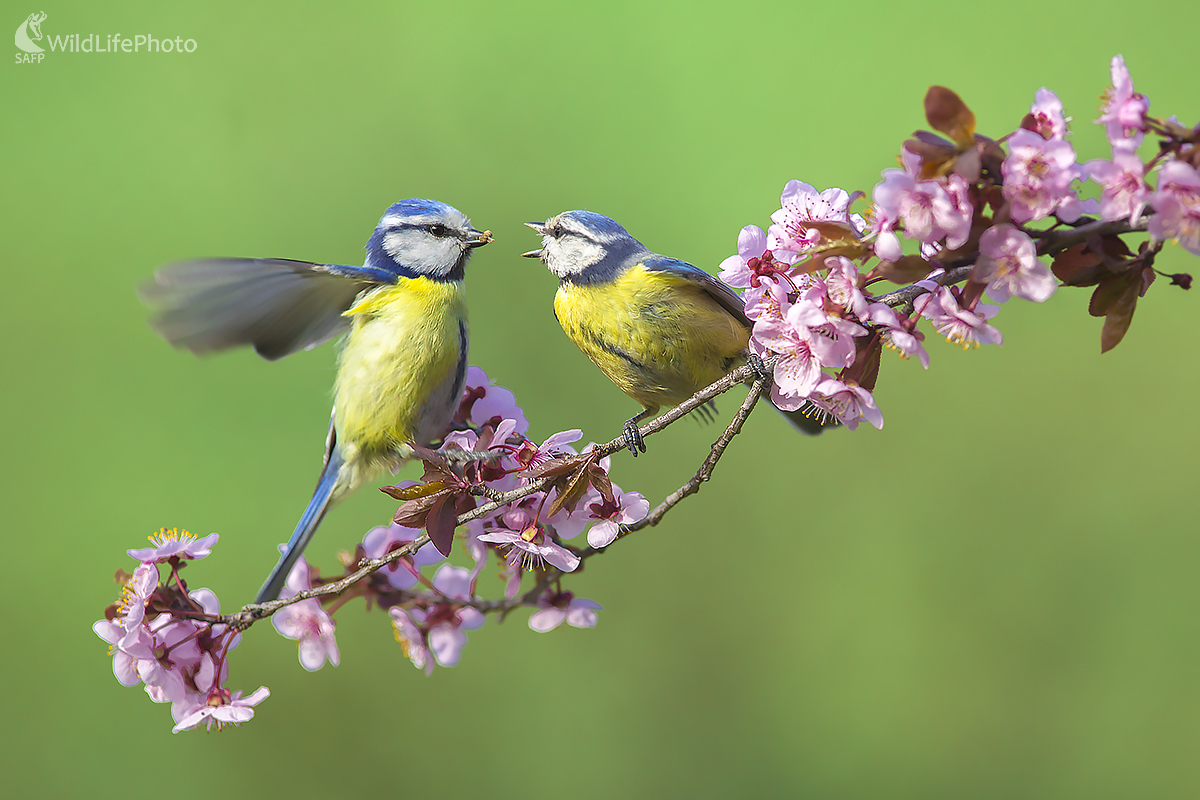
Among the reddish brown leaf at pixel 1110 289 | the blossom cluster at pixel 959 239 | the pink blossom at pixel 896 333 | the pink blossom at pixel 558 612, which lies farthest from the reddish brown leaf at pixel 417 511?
the reddish brown leaf at pixel 1110 289

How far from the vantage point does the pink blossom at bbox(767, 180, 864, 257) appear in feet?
3.22

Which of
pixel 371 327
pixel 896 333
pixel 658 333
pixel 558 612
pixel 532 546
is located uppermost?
pixel 371 327

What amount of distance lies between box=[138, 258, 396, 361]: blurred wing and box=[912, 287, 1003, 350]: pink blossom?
100 centimetres

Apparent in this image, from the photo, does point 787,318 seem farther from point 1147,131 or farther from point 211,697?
point 211,697

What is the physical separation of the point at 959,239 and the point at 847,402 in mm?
232

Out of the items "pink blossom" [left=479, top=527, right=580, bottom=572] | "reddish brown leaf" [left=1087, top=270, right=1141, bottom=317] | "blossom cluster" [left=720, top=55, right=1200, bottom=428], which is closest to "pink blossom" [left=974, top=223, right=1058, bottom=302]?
"blossom cluster" [left=720, top=55, right=1200, bottom=428]

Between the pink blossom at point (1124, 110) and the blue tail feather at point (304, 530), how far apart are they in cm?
128

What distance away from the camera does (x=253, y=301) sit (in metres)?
1.39

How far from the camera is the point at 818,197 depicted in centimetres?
101

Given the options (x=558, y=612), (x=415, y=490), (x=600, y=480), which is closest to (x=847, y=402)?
(x=600, y=480)

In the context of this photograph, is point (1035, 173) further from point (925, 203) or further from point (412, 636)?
point (412, 636)

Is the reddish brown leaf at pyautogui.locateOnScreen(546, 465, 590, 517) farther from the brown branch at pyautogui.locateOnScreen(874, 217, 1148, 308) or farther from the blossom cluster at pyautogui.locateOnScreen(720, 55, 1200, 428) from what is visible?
the brown branch at pyautogui.locateOnScreen(874, 217, 1148, 308)

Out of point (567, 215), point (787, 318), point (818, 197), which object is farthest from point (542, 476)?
point (567, 215)

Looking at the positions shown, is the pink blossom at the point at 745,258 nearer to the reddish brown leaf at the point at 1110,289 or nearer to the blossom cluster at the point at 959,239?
the blossom cluster at the point at 959,239
